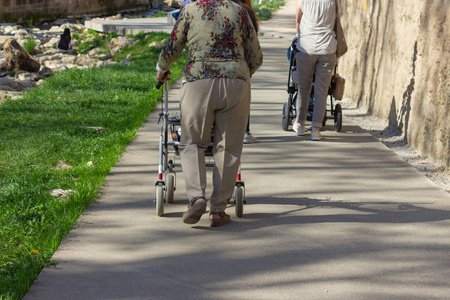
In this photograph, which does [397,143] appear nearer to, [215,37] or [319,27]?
[319,27]

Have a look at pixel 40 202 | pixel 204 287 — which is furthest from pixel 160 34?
pixel 204 287

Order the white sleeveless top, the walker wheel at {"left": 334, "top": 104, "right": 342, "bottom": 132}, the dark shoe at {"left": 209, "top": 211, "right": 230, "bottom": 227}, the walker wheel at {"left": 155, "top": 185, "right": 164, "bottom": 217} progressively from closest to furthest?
the dark shoe at {"left": 209, "top": 211, "right": 230, "bottom": 227}
the walker wheel at {"left": 155, "top": 185, "right": 164, "bottom": 217}
the white sleeveless top
the walker wheel at {"left": 334, "top": 104, "right": 342, "bottom": 132}

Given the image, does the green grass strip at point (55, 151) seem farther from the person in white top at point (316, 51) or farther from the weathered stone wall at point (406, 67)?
the weathered stone wall at point (406, 67)

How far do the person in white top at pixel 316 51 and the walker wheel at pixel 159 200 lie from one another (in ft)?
11.7

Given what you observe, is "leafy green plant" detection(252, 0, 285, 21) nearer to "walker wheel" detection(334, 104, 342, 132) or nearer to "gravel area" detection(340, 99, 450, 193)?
"gravel area" detection(340, 99, 450, 193)

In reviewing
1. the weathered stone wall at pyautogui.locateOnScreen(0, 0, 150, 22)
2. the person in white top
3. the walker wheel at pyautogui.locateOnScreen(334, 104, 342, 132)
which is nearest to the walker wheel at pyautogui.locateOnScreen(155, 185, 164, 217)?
the person in white top

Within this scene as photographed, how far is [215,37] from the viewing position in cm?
519

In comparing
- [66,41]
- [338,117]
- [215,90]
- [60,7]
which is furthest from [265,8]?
[215,90]

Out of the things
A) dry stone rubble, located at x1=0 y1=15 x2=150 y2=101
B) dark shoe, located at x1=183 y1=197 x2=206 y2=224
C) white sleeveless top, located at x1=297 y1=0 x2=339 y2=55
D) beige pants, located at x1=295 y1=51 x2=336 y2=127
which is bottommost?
dry stone rubble, located at x1=0 y1=15 x2=150 y2=101

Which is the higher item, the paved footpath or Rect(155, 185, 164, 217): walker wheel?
Rect(155, 185, 164, 217): walker wheel

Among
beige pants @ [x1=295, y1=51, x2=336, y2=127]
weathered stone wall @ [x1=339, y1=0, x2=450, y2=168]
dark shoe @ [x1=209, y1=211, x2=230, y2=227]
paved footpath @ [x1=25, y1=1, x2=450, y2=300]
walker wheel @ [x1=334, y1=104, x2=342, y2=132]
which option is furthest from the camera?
walker wheel @ [x1=334, y1=104, x2=342, y2=132]

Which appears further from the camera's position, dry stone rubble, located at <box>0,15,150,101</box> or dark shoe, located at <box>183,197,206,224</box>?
dry stone rubble, located at <box>0,15,150,101</box>

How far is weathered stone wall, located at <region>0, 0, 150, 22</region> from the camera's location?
3706 cm

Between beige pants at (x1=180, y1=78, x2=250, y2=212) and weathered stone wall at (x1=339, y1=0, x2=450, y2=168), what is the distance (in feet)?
9.99
